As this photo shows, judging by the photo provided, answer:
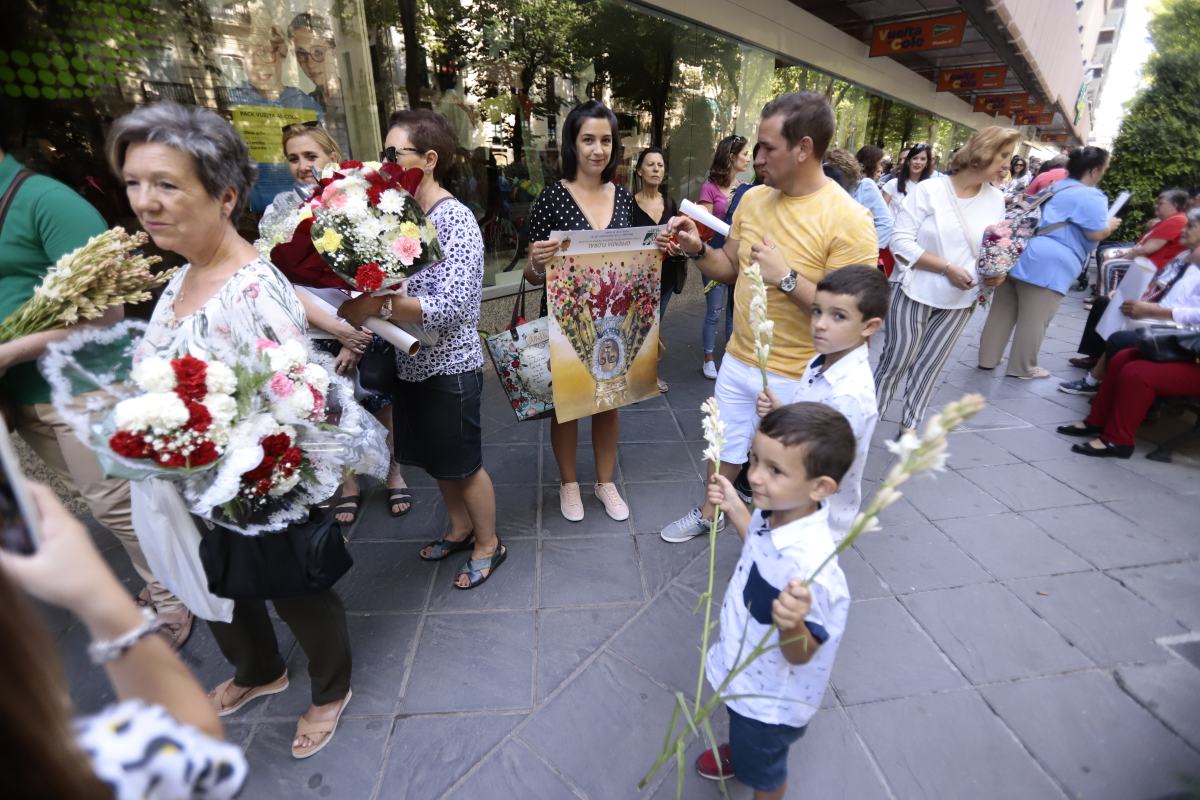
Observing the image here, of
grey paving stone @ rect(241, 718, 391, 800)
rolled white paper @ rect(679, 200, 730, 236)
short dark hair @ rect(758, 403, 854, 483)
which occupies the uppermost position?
rolled white paper @ rect(679, 200, 730, 236)

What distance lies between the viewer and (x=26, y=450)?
10.1ft

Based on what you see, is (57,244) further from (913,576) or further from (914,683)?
(913,576)

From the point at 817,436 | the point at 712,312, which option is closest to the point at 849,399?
the point at 817,436

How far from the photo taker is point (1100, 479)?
12.5ft

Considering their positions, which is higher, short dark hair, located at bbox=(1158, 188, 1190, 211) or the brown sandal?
short dark hair, located at bbox=(1158, 188, 1190, 211)

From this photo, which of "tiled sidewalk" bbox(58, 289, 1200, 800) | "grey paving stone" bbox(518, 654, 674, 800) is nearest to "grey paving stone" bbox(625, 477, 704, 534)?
"tiled sidewalk" bbox(58, 289, 1200, 800)

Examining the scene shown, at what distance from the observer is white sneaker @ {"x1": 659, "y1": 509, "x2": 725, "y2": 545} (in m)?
3.06

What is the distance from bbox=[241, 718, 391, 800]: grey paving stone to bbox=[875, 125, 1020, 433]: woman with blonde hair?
12.4 ft

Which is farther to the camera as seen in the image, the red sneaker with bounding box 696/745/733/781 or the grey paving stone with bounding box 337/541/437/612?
the grey paving stone with bounding box 337/541/437/612

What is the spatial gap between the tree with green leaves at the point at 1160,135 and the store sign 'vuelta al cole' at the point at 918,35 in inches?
135

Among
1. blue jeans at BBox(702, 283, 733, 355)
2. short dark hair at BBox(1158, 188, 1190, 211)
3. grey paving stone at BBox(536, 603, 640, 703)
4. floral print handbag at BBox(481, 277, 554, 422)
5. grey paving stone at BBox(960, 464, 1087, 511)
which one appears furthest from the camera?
short dark hair at BBox(1158, 188, 1190, 211)

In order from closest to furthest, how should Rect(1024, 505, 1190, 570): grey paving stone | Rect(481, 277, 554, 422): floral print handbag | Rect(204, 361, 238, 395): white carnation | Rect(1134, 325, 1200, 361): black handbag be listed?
Rect(204, 361, 238, 395): white carnation, Rect(481, 277, 554, 422): floral print handbag, Rect(1024, 505, 1190, 570): grey paving stone, Rect(1134, 325, 1200, 361): black handbag

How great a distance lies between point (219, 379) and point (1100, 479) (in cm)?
494

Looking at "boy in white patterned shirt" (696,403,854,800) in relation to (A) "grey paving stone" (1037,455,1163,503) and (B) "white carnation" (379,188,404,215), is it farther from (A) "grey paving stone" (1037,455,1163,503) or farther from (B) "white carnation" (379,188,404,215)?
(A) "grey paving stone" (1037,455,1163,503)
